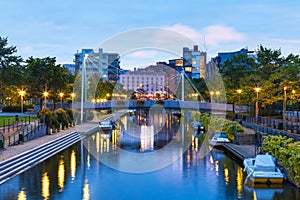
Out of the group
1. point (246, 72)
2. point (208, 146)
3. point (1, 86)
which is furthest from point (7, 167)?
point (246, 72)

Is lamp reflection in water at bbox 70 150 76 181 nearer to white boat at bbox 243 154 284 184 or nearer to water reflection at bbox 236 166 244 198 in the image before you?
water reflection at bbox 236 166 244 198

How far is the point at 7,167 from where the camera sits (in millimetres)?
27000

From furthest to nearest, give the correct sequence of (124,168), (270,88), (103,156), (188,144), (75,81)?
(75,81), (270,88), (188,144), (103,156), (124,168)

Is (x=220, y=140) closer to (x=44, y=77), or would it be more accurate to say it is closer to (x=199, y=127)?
(x=199, y=127)

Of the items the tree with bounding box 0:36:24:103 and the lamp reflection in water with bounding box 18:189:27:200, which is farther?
the tree with bounding box 0:36:24:103

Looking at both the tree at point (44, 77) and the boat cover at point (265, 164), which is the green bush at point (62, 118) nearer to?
the tree at point (44, 77)

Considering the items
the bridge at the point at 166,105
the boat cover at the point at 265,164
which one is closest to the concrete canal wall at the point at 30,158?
the boat cover at the point at 265,164

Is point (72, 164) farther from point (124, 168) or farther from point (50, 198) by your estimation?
point (50, 198)

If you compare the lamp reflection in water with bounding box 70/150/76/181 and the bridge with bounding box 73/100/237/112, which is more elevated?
the bridge with bounding box 73/100/237/112

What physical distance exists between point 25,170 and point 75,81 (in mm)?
61639

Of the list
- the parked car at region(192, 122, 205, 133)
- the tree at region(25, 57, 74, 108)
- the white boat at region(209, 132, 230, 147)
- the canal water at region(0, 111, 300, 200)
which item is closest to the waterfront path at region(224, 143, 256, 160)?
the canal water at region(0, 111, 300, 200)

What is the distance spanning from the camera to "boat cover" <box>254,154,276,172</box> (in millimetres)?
24219

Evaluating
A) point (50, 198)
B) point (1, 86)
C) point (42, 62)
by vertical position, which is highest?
point (42, 62)

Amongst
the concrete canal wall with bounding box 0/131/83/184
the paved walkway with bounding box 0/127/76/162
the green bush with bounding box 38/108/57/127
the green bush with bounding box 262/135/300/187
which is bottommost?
the concrete canal wall with bounding box 0/131/83/184
